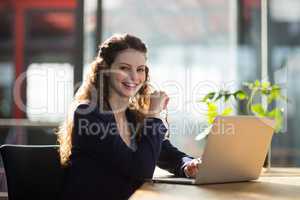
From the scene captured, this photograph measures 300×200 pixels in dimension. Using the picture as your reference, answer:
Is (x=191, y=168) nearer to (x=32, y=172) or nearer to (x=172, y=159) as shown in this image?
(x=172, y=159)

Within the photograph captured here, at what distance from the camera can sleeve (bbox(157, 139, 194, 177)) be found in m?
1.62

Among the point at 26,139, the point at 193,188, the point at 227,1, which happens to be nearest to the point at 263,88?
the point at 193,188

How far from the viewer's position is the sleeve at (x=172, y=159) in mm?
1619

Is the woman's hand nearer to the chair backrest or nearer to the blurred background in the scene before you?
the chair backrest

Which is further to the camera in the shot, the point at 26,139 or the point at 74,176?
the point at 26,139

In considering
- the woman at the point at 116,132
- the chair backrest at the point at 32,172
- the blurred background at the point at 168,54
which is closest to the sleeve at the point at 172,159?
the woman at the point at 116,132

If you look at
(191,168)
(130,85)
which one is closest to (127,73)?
(130,85)

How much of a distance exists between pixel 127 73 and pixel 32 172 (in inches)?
20.4

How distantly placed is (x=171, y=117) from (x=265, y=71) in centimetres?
76

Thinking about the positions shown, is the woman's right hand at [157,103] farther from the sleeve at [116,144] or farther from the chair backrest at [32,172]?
the chair backrest at [32,172]

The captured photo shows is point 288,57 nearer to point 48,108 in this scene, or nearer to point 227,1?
point 227,1

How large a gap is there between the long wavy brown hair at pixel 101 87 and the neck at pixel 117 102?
0.02 m

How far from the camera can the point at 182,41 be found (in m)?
3.47

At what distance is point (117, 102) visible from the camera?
1.77 m
